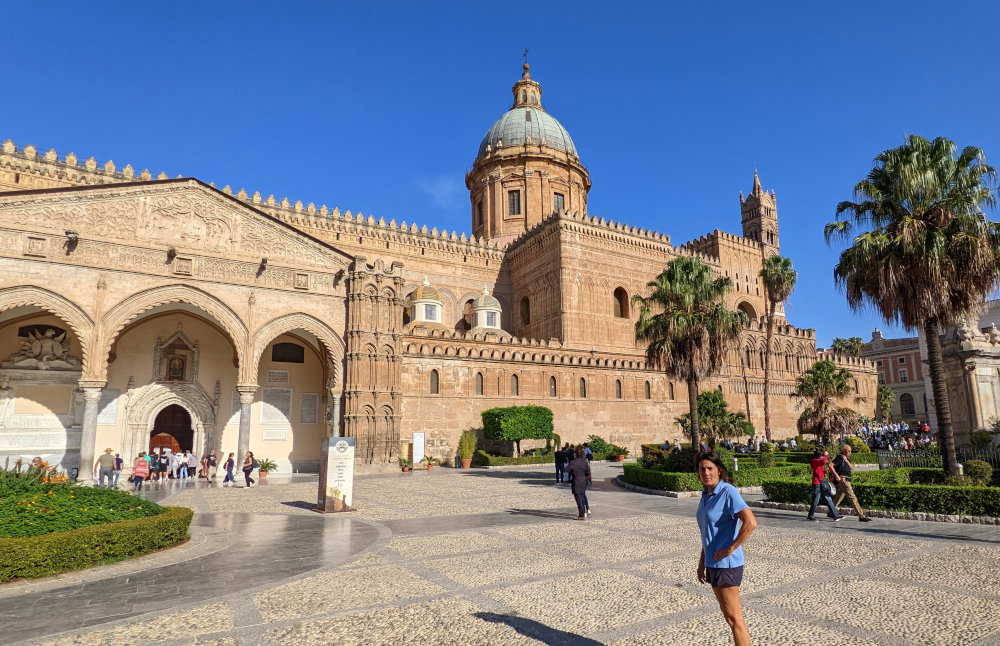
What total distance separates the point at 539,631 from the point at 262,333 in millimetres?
21015

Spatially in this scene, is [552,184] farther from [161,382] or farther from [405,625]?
[405,625]

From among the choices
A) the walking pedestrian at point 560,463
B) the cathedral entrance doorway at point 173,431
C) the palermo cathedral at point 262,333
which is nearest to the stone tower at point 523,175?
the palermo cathedral at point 262,333

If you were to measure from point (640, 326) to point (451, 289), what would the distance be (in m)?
21.6

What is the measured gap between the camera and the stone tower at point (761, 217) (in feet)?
169

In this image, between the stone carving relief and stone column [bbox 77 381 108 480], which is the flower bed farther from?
the stone carving relief

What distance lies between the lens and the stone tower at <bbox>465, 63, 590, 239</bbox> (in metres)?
46.8

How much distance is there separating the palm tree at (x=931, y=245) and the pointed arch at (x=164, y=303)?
20.7 metres

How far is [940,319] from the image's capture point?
15000 mm

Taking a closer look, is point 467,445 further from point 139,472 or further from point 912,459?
point 912,459

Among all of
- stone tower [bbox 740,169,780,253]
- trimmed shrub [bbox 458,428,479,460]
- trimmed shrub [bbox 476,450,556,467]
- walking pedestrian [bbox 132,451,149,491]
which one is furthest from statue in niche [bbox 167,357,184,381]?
stone tower [bbox 740,169,780,253]

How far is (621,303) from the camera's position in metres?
41.4

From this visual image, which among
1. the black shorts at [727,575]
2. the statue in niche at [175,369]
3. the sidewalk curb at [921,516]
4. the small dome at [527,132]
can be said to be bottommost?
the sidewalk curb at [921,516]

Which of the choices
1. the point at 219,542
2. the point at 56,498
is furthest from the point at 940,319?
the point at 56,498

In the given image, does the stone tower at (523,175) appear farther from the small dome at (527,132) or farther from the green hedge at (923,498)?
the green hedge at (923,498)
